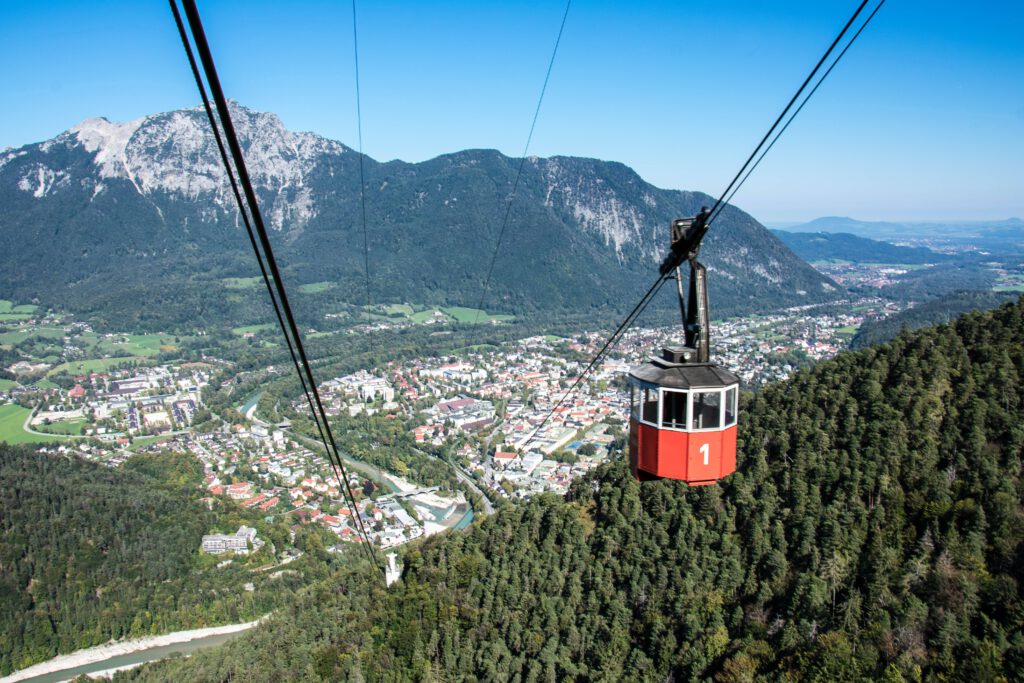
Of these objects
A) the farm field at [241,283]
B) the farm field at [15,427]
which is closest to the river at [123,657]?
the farm field at [15,427]

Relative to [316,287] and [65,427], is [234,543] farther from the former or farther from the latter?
[316,287]

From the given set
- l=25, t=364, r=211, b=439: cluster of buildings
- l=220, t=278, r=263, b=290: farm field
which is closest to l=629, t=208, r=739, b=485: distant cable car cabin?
l=25, t=364, r=211, b=439: cluster of buildings

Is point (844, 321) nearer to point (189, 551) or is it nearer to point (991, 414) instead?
point (991, 414)

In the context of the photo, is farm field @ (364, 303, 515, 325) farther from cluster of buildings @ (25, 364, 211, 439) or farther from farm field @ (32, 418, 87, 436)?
farm field @ (32, 418, 87, 436)

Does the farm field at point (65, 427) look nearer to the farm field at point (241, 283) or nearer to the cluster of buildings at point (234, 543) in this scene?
the cluster of buildings at point (234, 543)

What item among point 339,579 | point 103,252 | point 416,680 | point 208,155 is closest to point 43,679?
point 339,579

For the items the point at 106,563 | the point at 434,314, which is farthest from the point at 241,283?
the point at 106,563
